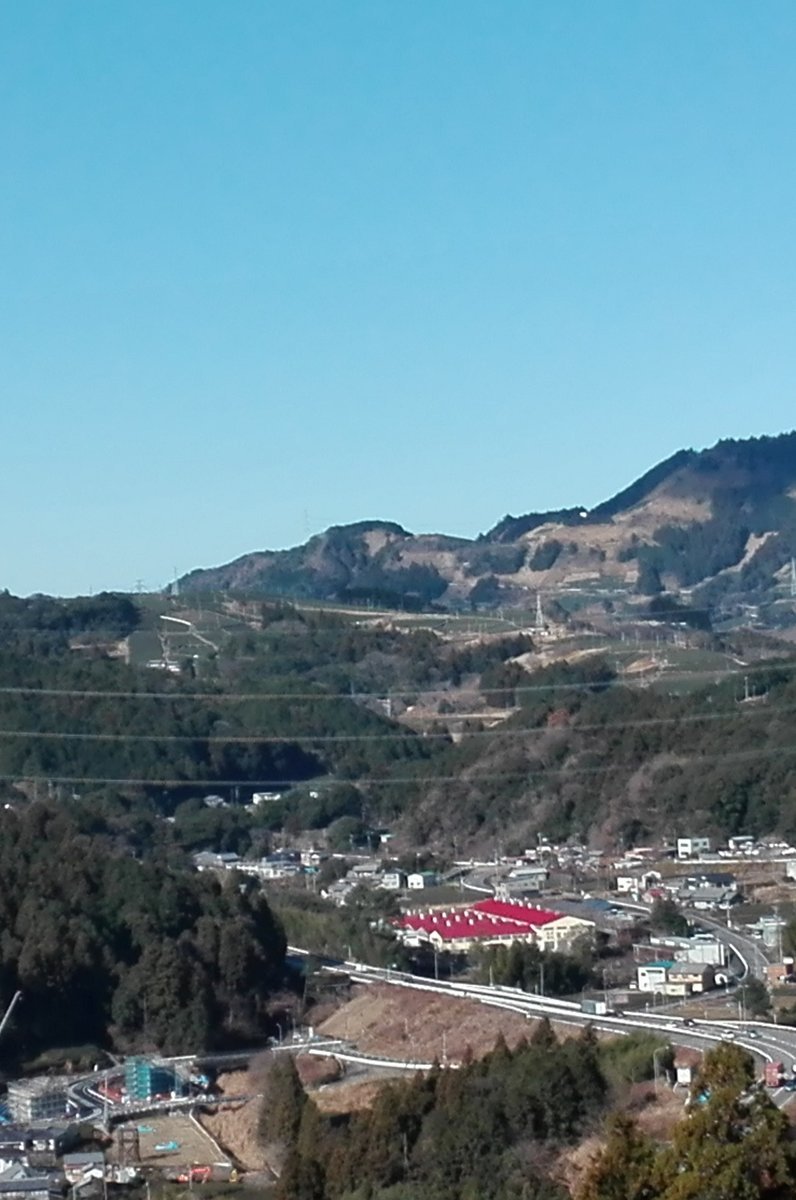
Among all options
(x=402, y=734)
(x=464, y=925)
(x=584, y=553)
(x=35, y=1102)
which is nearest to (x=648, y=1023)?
(x=35, y=1102)

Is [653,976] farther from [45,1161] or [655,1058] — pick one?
[45,1161]

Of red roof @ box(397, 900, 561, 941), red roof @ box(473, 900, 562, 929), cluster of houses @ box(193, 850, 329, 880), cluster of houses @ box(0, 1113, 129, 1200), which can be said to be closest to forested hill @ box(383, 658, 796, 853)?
cluster of houses @ box(193, 850, 329, 880)

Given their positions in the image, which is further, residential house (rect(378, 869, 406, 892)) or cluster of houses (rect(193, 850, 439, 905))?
cluster of houses (rect(193, 850, 439, 905))

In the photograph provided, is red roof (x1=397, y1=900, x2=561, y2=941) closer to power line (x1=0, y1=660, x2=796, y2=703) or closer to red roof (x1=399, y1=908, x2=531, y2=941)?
red roof (x1=399, y1=908, x2=531, y2=941)

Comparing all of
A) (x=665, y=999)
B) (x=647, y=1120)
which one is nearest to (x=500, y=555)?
(x=665, y=999)

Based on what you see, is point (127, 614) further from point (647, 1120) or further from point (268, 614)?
point (647, 1120)

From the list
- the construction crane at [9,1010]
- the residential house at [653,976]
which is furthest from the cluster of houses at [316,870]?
the construction crane at [9,1010]
